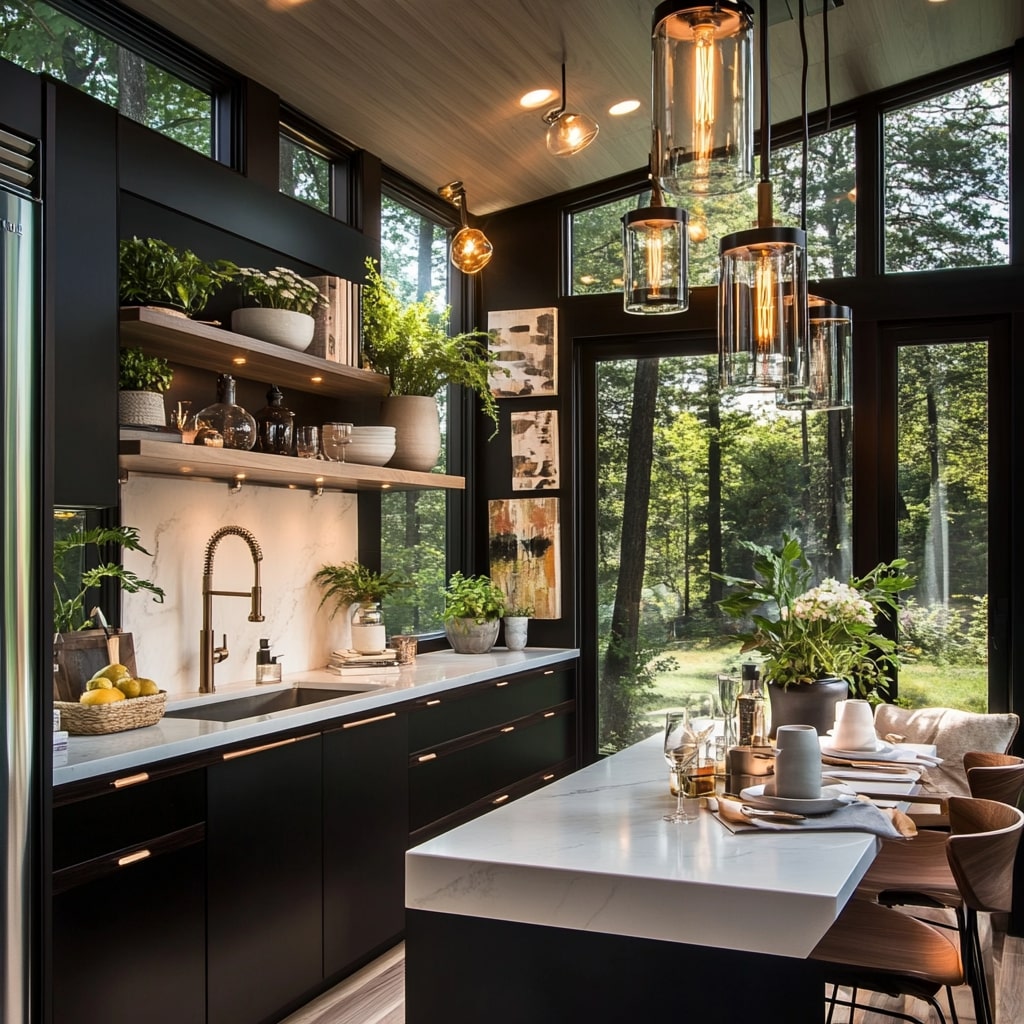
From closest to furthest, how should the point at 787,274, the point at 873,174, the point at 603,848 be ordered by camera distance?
the point at 603,848
the point at 787,274
the point at 873,174

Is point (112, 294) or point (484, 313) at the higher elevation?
point (484, 313)

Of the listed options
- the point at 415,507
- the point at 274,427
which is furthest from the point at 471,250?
the point at 415,507

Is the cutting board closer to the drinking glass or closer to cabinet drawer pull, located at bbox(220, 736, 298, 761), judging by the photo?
cabinet drawer pull, located at bbox(220, 736, 298, 761)

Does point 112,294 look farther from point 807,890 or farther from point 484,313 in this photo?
point 484,313

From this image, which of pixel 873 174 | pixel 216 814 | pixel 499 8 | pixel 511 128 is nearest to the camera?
pixel 216 814

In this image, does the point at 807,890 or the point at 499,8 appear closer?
the point at 807,890

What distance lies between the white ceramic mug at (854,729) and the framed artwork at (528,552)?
2544 mm

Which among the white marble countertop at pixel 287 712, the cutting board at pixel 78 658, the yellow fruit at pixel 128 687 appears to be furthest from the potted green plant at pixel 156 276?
the white marble countertop at pixel 287 712

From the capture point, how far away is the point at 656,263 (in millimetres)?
2330

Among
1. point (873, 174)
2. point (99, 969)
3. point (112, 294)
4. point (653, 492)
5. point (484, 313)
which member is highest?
point (873, 174)

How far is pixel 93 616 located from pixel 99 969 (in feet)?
3.06

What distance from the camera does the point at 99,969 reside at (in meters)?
2.62

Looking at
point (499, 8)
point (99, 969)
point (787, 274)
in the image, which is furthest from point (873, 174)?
point (99, 969)

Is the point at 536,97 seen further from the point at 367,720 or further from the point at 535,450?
the point at 367,720
